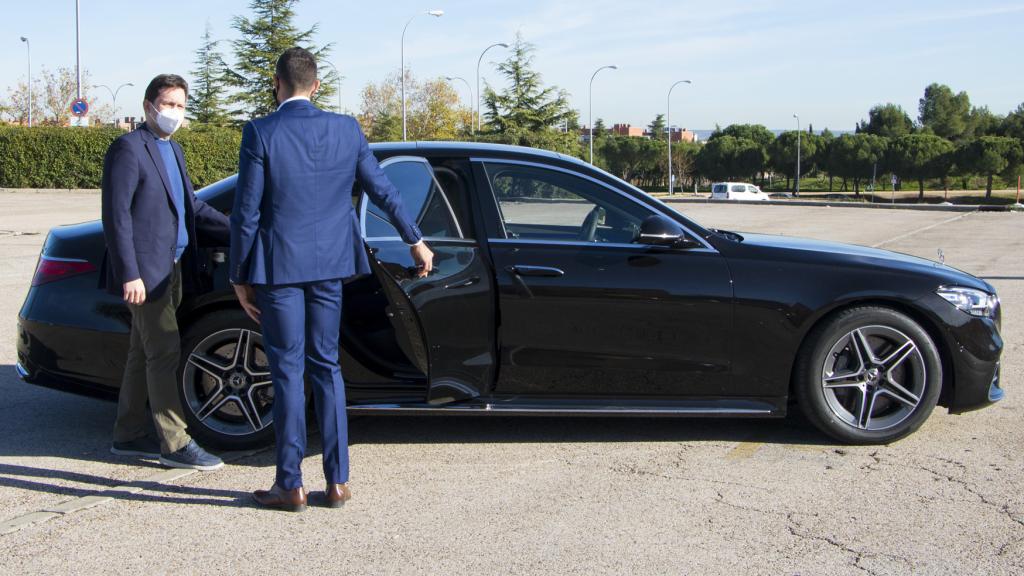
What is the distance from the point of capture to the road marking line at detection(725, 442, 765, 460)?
4.63 m

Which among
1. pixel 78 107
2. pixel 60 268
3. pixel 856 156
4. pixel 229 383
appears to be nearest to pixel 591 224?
pixel 229 383

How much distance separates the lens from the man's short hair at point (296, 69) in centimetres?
365

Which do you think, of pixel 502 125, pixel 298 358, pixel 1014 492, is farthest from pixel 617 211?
pixel 502 125

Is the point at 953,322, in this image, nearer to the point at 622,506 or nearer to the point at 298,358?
the point at 622,506

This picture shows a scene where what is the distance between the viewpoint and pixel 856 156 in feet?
289

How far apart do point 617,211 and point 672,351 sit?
728mm

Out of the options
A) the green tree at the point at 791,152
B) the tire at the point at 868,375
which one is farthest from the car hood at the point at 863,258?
the green tree at the point at 791,152

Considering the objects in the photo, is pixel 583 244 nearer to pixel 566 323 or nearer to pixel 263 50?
pixel 566 323

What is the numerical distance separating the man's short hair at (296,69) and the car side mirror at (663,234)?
1704 mm

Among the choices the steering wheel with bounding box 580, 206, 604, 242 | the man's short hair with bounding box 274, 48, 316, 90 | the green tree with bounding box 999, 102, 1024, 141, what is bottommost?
the steering wheel with bounding box 580, 206, 604, 242

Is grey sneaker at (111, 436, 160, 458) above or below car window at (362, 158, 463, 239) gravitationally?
below

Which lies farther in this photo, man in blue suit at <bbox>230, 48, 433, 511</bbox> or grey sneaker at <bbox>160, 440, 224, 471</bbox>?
grey sneaker at <bbox>160, 440, 224, 471</bbox>

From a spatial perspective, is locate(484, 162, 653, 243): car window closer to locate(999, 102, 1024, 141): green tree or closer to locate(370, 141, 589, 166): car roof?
locate(370, 141, 589, 166): car roof

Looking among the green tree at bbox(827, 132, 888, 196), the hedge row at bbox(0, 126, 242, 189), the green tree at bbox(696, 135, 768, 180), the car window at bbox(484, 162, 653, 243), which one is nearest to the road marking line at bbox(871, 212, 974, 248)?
the car window at bbox(484, 162, 653, 243)
